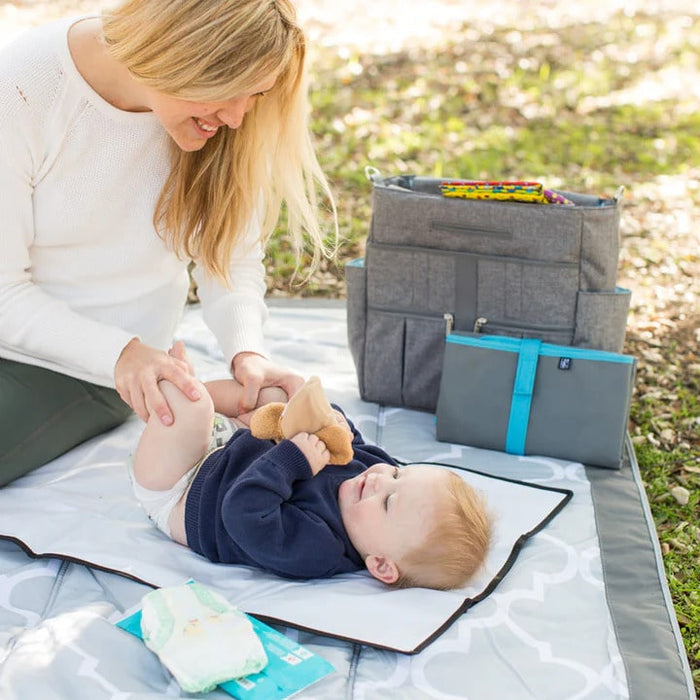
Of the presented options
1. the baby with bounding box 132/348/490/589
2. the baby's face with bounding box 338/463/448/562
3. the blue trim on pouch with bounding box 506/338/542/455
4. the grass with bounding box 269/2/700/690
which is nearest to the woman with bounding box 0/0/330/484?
the baby with bounding box 132/348/490/589

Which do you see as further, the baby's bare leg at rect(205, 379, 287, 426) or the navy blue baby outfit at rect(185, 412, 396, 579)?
the baby's bare leg at rect(205, 379, 287, 426)

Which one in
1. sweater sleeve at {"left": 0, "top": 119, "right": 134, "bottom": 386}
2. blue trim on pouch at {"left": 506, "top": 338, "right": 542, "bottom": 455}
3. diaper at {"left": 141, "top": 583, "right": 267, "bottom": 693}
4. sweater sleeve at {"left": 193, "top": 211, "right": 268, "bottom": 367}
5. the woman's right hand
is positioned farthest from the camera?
blue trim on pouch at {"left": 506, "top": 338, "right": 542, "bottom": 455}

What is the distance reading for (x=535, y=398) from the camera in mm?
2809

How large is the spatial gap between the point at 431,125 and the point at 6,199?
407 cm

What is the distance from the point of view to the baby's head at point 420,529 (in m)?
2.11

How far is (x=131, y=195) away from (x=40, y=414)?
62cm

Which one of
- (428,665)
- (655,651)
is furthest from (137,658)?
(655,651)

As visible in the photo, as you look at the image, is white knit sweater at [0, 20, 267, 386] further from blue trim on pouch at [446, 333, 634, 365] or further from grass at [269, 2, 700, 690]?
grass at [269, 2, 700, 690]

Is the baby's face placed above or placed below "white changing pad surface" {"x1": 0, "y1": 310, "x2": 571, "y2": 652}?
above

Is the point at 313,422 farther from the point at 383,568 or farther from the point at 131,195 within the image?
the point at 131,195

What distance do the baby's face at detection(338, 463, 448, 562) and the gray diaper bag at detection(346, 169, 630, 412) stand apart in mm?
830

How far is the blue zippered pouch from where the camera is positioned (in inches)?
108

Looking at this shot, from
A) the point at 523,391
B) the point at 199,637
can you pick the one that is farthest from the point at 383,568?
the point at 523,391

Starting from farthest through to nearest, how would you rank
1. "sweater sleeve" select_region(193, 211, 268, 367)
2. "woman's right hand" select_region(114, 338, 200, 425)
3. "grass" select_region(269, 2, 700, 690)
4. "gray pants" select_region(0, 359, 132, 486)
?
"grass" select_region(269, 2, 700, 690) → "sweater sleeve" select_region(193, 211, 268, 367) → "gray pants" select_region(0, 359, 132, 486) → "woman's right hand" select_region(114, 338, 200, 425)
